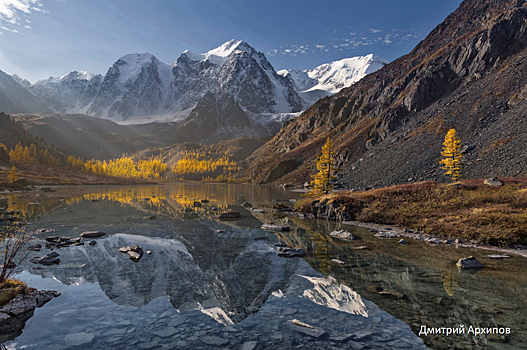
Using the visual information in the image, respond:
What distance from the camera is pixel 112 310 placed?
12.3 metres

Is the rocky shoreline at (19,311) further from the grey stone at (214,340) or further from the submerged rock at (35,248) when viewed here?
the submerged rock at (35,248)

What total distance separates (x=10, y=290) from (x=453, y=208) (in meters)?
38.4

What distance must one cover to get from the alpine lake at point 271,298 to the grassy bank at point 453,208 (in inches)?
163

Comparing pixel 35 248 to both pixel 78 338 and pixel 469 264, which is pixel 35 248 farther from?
pixel 469 264

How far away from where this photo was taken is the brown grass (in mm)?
11329

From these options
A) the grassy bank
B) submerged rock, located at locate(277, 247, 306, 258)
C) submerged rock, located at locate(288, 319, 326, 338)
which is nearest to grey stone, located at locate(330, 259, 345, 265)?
submerged rock, located at locate(277, 247, 306, 258)

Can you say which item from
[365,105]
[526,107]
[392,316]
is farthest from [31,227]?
[365,105]

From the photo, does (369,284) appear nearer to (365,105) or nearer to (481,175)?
(481,175)

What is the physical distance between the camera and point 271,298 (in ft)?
45.8

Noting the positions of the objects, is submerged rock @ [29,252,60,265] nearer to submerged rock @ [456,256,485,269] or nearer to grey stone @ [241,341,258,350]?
grey stone @ [241,341,258,350]

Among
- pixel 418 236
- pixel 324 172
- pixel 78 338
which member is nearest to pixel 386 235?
pixel 418 236

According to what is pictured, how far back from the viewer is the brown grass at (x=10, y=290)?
11.3 metres

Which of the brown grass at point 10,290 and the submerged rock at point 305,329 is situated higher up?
the brown grass at point 10,290

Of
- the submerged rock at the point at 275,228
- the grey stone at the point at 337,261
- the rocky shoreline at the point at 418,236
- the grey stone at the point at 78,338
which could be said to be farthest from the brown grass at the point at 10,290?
the rocky shoreline at the point at 418,236
